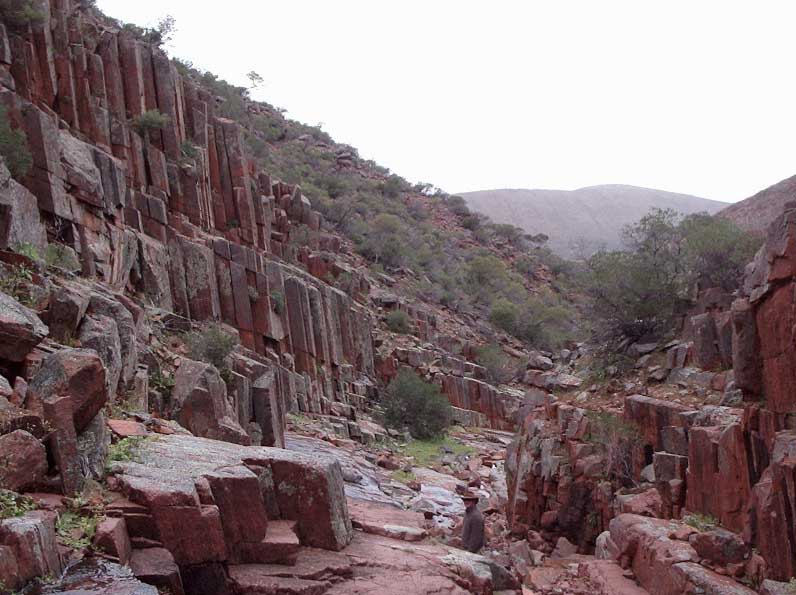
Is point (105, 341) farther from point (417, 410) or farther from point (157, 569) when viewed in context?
point (417, 410)

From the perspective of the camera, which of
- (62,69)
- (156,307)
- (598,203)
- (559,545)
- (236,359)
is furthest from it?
(598,203)

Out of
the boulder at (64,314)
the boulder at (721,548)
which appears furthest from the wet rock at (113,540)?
the boulder at (721,548)

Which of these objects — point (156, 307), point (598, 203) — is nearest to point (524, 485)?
point (156, 307)

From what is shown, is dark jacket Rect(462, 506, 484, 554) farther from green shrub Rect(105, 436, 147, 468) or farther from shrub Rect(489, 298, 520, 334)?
shrub Rect(489, 298, 520, 334)

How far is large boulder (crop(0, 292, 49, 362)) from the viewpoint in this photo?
696cm

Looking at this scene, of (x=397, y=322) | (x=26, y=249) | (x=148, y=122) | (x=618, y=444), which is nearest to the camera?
(x=26, y=249)

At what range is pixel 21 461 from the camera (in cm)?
562

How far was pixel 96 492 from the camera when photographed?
6293 mm

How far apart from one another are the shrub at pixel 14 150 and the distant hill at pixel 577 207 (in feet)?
335

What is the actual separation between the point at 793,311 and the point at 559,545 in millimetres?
8123

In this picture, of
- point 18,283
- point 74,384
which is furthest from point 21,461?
point 18,283

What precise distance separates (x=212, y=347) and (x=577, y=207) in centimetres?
13273

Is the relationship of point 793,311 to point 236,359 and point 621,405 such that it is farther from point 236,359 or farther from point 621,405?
point 236,359

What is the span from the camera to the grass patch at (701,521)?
395 inches
